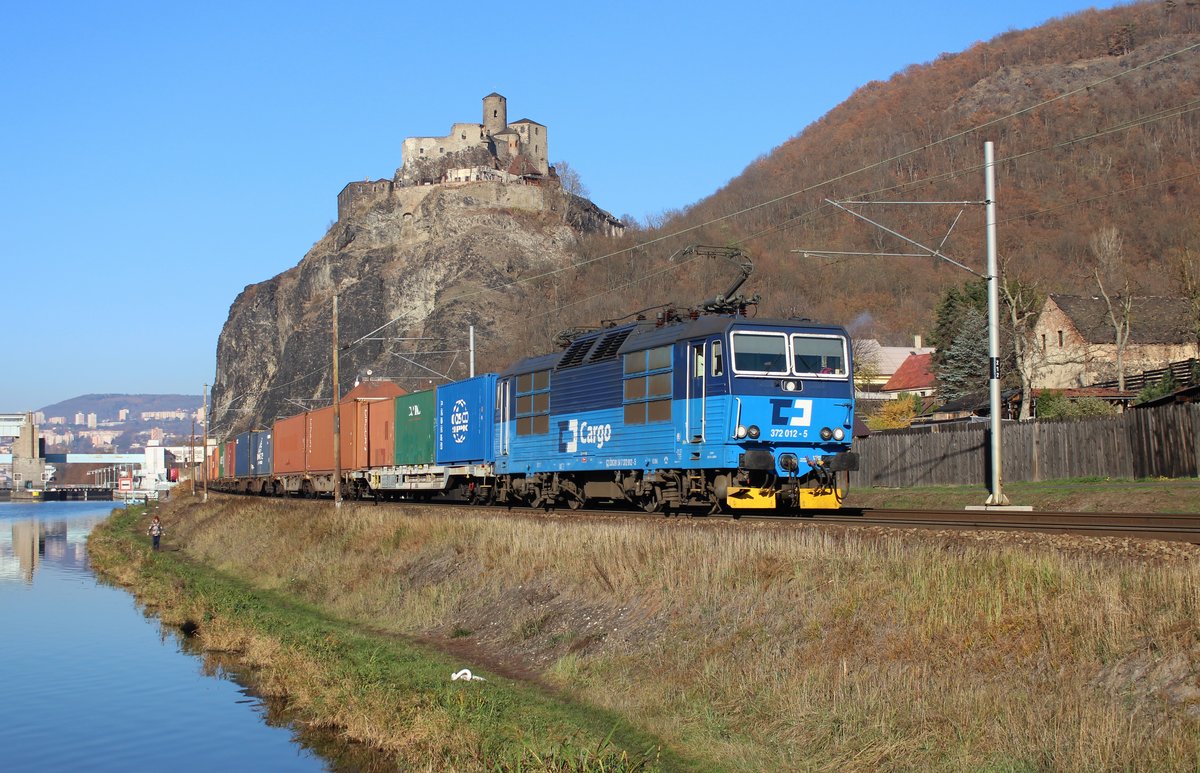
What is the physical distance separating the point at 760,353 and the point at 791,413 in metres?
1.44

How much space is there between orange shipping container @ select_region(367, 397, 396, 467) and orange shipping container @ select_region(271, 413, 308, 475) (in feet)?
26.0

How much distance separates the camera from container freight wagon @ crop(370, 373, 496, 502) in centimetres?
3934

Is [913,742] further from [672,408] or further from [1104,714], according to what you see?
[672,408]

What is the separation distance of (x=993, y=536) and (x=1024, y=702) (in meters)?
6.32

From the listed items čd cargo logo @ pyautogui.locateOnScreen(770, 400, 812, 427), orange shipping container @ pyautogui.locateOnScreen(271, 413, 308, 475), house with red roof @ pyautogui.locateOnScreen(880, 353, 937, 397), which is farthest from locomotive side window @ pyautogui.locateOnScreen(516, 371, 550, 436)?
house with red roof @ pyautogui.locateOnScreen(880, 353, 937, 397)

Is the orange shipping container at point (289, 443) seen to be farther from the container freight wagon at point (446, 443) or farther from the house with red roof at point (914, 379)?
the house with red roof at point (914, 379)

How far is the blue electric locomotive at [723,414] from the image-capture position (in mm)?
24109

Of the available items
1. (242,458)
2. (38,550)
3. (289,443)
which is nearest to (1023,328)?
(289,443)

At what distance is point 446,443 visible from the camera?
43.1 m

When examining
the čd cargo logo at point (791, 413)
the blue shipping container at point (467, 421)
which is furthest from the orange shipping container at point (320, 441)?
the čd cargo logo at point (791, 413)

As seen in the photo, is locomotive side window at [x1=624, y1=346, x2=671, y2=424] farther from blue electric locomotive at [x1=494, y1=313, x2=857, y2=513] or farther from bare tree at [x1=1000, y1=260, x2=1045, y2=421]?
bare tree at [x1=1000, y1=260, x2=1045, y2=421]

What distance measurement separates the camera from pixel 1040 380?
78688 mm

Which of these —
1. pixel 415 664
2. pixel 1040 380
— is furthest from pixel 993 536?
pixel 1040 380

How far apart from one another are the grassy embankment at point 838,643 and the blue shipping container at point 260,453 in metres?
52.4
